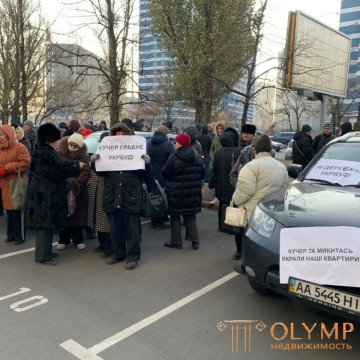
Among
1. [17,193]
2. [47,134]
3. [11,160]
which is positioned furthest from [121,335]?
[11,160]

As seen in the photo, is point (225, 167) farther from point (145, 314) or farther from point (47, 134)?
point (145, 314)

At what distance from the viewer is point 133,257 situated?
15.8ft

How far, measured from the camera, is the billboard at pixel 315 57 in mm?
11859

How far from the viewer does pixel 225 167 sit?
568cm

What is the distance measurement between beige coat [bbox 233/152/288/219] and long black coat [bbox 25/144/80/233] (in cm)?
199

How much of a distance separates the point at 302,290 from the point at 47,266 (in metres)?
3.19

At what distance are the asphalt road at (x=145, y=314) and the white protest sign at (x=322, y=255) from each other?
26.2 inches

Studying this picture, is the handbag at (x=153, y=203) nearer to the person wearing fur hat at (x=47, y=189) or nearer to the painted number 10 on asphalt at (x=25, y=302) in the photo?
the person wearing fur hat at (x=47, y=189)

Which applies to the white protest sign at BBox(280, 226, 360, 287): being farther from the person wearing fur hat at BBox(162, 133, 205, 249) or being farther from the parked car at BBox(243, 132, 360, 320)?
the person wearing fur hat at BBox(162, 133, 205, 249)

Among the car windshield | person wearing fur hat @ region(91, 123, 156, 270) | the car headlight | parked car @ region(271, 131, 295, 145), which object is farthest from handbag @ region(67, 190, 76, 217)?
parked car @ region(271, 131, 295, 145)

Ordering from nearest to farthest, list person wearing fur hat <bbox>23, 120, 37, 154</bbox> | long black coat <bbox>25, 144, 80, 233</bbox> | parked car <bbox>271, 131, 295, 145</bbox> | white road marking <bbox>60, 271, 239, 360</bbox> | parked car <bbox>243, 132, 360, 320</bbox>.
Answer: parked car <bbox>243, 132, 360, 320</bbox>
white road marking <bbox>60, 271, 239, 360</bbox>
long black coat <bbox>25, 144, 80, 233</bbox>
person wearing fur hat <bbox>23, 120, 37, 154</bbox>
parked car <bbox>271, 131, 295, 145</bbox>

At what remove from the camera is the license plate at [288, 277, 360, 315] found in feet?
8.75

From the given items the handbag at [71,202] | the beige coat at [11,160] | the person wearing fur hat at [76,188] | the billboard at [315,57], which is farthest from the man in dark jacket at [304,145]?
the beige coat at [11,160]

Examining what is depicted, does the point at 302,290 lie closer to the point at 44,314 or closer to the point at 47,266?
the point at 44,314
